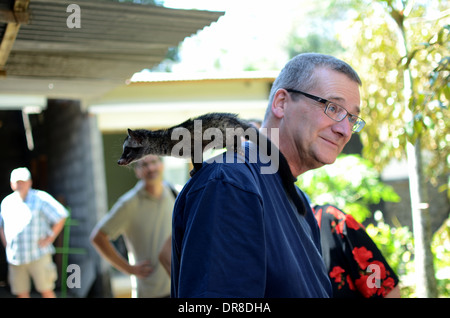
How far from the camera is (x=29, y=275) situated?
6863 mm

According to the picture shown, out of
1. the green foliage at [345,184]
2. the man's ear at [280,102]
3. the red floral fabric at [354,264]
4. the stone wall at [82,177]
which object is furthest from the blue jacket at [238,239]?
the stone wall at [82,177]

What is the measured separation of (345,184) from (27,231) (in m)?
4.58

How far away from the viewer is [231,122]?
2428 mm

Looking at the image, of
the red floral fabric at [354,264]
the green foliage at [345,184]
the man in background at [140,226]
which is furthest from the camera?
the green foliage at [345,184]

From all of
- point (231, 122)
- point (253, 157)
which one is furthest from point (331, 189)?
point (253, 157)

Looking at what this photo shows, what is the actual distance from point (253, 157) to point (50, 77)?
5.34 meters

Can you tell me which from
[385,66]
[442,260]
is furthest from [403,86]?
[442,260]

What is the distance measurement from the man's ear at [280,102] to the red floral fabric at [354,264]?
129 cm

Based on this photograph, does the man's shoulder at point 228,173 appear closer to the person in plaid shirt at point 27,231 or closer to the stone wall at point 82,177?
the person in plaid shirt at point 27,231

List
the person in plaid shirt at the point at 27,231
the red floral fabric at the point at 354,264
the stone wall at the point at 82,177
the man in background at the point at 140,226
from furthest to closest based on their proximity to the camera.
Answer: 1. the stone wall at the point at 82,177
2. the person in plaid shirt at the point at 27,231
3. the man in background at the point at 140,226
4. the red floral fabric at the point at 354,264

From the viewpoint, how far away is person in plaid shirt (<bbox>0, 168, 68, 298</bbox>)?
659cm

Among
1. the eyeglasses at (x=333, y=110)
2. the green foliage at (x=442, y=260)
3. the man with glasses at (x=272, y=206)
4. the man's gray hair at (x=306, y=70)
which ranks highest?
the man's gray hair at (x=306, y=70)

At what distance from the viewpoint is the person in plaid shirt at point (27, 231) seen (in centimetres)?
659

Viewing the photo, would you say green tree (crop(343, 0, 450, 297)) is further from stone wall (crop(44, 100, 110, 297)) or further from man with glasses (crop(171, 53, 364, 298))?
stone wall (crop(44, 100, 110, 297))
